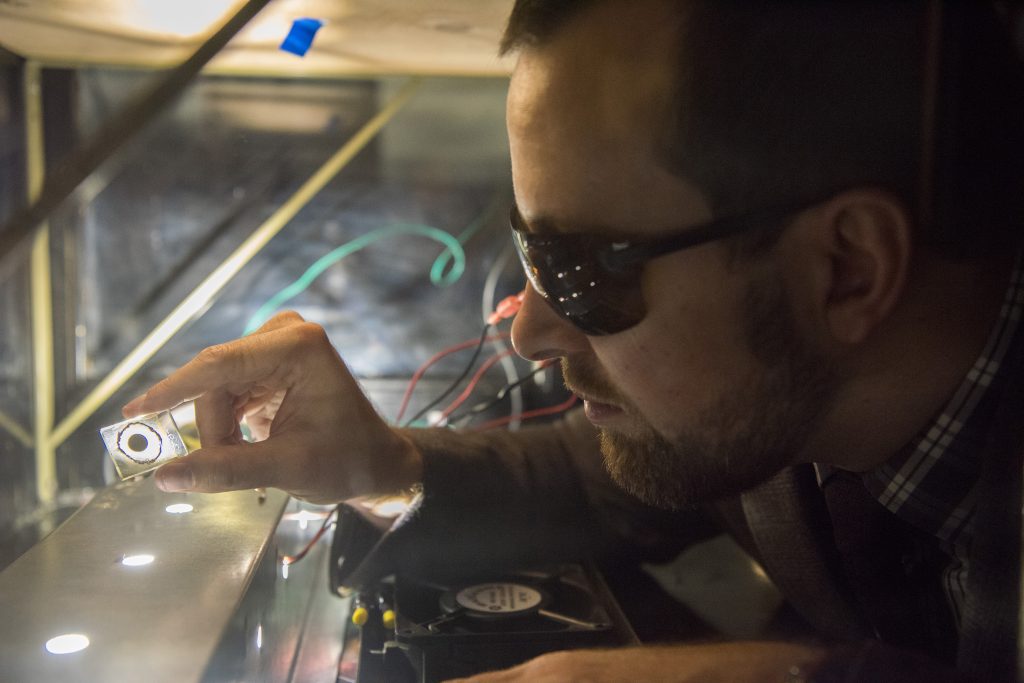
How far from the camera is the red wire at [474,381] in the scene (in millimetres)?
1384

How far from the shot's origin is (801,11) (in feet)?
2.11

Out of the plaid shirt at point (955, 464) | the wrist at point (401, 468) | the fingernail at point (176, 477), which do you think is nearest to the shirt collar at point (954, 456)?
the plaid shirt at point (955, 464)

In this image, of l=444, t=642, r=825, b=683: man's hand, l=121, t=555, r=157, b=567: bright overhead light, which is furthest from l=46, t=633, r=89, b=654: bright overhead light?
l=444, t=642, r=825, b=683: man's hand

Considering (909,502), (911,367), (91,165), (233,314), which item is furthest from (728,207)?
(233,314)

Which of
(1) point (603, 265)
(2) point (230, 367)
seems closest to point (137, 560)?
(2) point (230, 367)

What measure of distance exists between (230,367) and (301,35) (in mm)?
489

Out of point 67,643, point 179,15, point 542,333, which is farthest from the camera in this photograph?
point 179,15

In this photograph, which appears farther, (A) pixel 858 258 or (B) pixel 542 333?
(B) pixel 542 333

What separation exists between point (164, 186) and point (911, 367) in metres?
1.16

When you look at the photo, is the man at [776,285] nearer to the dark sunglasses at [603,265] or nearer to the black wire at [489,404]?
the dark sunglasses at [603,265]

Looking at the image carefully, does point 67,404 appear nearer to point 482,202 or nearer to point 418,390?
point 418,390

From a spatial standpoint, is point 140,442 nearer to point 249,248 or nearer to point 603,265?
point 603,265

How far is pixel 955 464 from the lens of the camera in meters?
0.79

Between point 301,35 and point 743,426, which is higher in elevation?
point 301,35
